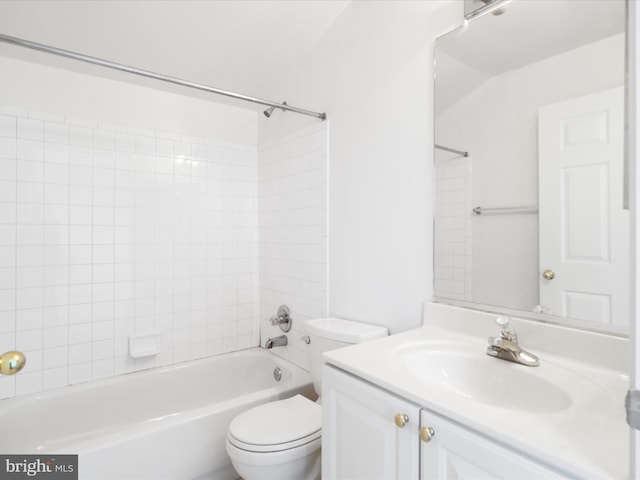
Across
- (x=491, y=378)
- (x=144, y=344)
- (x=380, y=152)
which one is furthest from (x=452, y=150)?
(x=144, y=344)

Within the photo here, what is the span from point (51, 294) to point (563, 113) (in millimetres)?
2510

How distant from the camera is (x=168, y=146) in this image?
2295mm

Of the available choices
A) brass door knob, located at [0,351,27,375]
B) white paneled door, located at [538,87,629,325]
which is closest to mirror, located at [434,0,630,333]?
white paneled door, located at [538,87,629,325]

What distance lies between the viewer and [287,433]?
1422mm

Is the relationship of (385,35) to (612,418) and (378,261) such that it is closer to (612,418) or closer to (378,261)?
(378,261)

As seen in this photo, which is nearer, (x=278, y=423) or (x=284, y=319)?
(x=278, y=423)

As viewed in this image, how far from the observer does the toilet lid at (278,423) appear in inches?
55.0

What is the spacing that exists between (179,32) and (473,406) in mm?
2166

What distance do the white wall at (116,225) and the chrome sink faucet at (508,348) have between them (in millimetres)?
1861

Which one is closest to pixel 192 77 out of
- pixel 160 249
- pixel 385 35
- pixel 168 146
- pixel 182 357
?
pixel 168 146

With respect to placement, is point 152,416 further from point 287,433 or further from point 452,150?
point 452,150

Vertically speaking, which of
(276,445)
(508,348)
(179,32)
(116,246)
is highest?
(179,32)

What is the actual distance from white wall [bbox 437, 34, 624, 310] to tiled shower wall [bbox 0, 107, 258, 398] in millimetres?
1691

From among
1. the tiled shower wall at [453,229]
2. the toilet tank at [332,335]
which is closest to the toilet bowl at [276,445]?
the toilet tank at [332,335]
